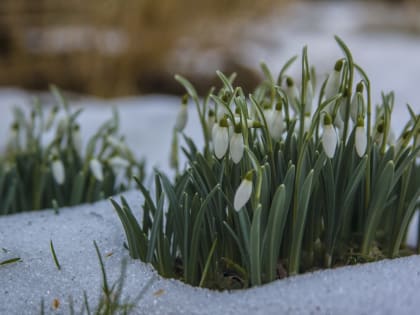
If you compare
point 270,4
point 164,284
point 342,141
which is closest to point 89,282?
point 164,284

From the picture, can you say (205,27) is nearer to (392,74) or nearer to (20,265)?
(392,74)

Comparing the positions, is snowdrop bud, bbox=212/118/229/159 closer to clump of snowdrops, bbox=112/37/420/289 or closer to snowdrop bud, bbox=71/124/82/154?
clump of snowdrops, bbox=112/37/420/289

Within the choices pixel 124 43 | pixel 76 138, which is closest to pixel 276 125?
pixel 76 138

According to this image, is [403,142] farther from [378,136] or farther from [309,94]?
[309,94]

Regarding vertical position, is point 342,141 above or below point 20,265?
above

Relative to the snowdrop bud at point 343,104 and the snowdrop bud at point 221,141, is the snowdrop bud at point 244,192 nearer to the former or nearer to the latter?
the snowdrop bud at point 221,141

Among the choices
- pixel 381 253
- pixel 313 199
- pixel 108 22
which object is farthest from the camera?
pixel 108 22

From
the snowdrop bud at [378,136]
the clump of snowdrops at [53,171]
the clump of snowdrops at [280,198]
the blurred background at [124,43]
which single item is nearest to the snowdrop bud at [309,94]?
the clump of snowdrops at [280,198]
